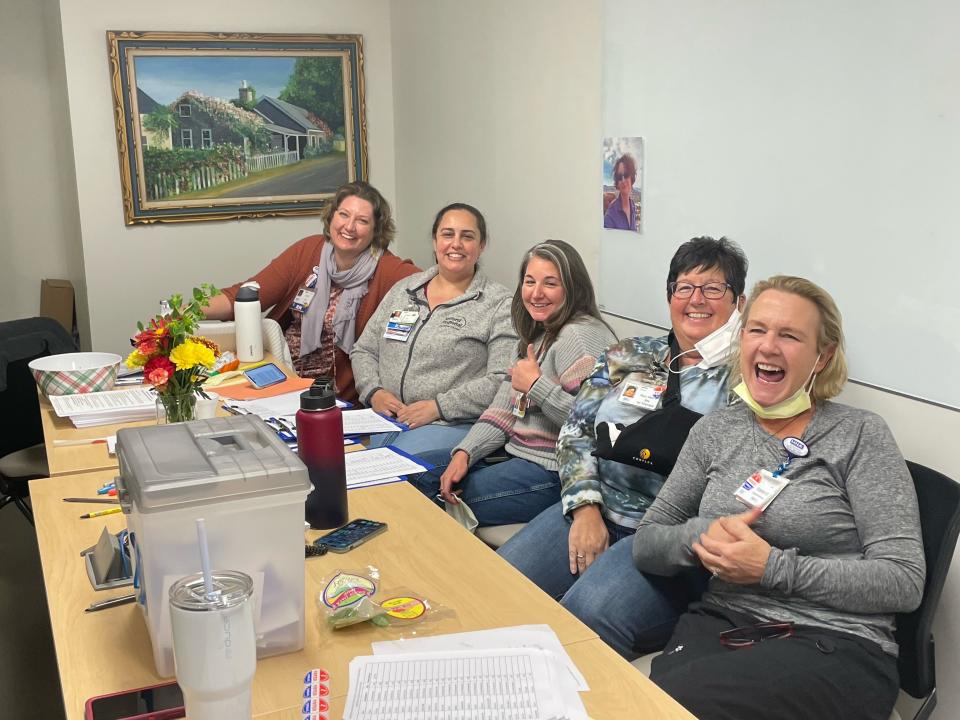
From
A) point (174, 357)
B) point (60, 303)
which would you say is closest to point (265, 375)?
point (174, 357)

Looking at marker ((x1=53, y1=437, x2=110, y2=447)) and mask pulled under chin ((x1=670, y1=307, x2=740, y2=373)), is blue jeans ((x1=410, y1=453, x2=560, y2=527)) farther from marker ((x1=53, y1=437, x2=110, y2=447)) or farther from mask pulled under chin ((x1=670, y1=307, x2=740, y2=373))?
marker ((x1=53, y1=437, x2=110, y2=447))

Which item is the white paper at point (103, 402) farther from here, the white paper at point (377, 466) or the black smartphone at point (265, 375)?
the white paper at point (377, 466)

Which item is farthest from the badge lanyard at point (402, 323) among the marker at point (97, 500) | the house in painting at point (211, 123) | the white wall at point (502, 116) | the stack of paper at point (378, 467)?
the house in painting at point (211, 123)

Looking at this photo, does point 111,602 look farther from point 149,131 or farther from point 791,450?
point 149,131

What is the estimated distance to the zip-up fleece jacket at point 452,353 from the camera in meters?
3.18

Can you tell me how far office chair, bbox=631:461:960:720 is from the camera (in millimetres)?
1732

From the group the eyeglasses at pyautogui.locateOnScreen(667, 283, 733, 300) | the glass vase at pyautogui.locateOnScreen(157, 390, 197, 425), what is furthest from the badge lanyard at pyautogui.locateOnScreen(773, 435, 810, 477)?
the glass vase at pyautogui.locateOnScreen(157, 390, 197, 425)

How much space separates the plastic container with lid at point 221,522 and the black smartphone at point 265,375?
5.39 feet

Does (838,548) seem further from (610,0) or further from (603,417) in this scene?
(610,0)

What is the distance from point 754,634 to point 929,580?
1.12ft

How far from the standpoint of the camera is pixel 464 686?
126cm

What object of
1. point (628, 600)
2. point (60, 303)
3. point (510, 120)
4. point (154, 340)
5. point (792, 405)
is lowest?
point (628, 600)

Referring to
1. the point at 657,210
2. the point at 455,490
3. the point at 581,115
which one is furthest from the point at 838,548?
the point at 581,115

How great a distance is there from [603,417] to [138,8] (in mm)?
3697
